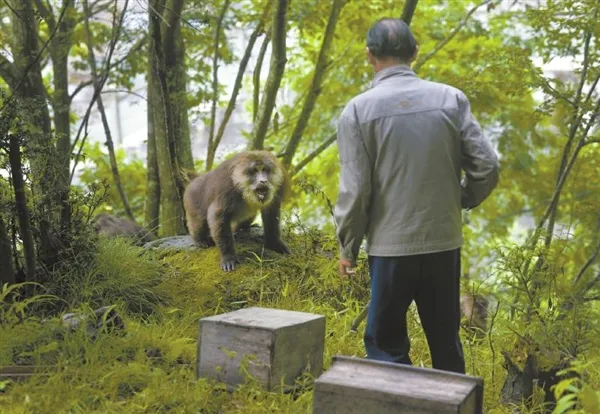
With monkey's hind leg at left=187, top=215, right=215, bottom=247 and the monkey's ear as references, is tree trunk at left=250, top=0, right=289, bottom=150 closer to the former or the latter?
the monkey's ear

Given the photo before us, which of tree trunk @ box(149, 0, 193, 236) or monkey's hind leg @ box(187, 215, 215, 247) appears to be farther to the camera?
tree trunk @ box(149, 0, 193, 236)

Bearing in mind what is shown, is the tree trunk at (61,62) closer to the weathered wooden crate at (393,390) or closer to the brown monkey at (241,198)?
the brown monkey at (241,198)

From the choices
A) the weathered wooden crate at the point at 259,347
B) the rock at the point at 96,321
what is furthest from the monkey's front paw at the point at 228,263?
the weathered wooden crate at the point at 259,347

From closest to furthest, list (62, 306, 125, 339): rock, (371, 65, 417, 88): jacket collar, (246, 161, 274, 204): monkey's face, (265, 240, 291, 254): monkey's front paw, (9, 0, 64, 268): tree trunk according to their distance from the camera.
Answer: (371, 65, 417, 88): jacket collar
(62, 306, 125, 339): rock
(9, 0, 64, 268): tree trunk
(246, 161, 274, 204): monkey's face
(265, 240, 291, 254): monkey's front paw

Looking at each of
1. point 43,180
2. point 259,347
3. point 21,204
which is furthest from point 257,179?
point 259,347

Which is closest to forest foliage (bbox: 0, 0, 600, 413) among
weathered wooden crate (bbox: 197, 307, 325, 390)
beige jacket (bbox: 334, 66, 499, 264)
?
weathered wooden crate (bbox: 197, 307, 325, 390)

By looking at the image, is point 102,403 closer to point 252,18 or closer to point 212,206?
point 212,206

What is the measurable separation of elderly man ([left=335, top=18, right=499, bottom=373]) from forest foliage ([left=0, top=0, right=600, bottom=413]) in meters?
0.75

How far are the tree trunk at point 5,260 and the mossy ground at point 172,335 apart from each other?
0.46 metres

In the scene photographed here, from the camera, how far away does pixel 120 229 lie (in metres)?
7.04

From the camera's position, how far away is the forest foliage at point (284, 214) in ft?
14.0

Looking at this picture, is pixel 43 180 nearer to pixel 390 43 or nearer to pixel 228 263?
pixel 228 263

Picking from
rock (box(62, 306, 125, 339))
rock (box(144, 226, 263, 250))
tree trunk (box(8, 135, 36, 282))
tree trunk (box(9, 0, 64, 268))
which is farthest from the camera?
rock (box(144, 226, 263, 250))

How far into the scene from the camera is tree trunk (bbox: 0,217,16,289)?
16.4 feet
